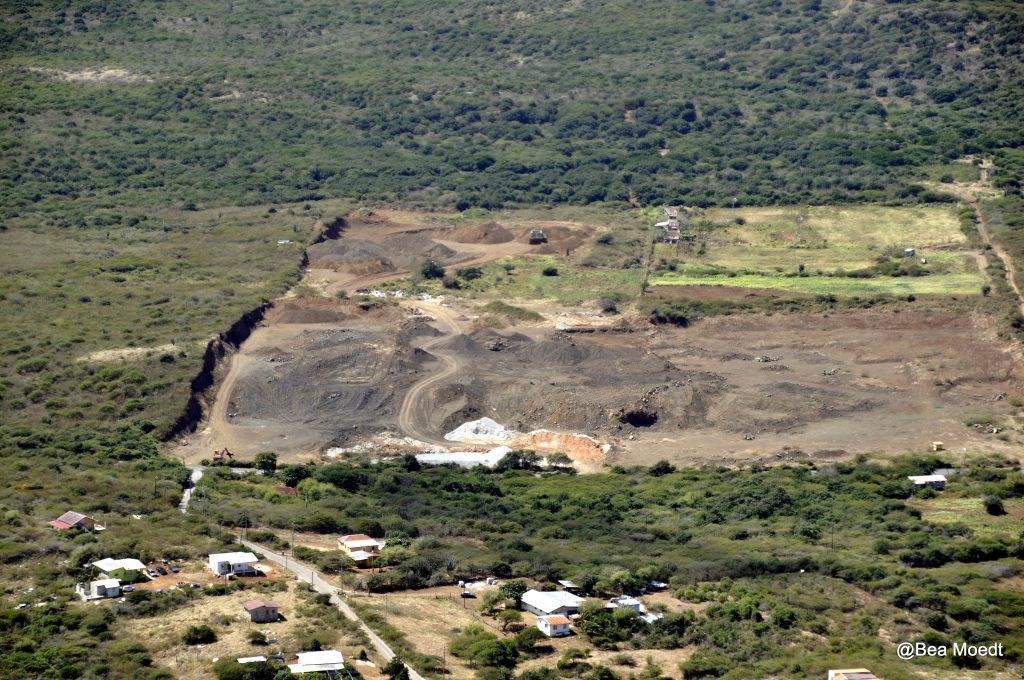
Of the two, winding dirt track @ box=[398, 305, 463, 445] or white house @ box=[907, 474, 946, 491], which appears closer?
white house @ box=[907, 474, 946, 491]

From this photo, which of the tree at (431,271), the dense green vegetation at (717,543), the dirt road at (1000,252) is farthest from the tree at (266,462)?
the dirt road at (1000,252)

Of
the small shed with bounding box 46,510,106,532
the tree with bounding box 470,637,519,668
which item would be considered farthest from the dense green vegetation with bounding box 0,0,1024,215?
the tree with bounding box 470,637,519,668

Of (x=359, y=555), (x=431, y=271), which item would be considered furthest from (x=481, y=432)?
Result: (x=431, y=271)

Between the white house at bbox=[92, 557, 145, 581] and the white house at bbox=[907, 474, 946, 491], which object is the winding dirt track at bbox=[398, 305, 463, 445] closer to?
the white house at bbox=[907, 474, 946, 491]

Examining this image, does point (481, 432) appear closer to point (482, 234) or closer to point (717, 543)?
point (717, 543)

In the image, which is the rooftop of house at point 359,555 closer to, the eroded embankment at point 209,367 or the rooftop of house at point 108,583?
the rooftop of house at point 108,583
